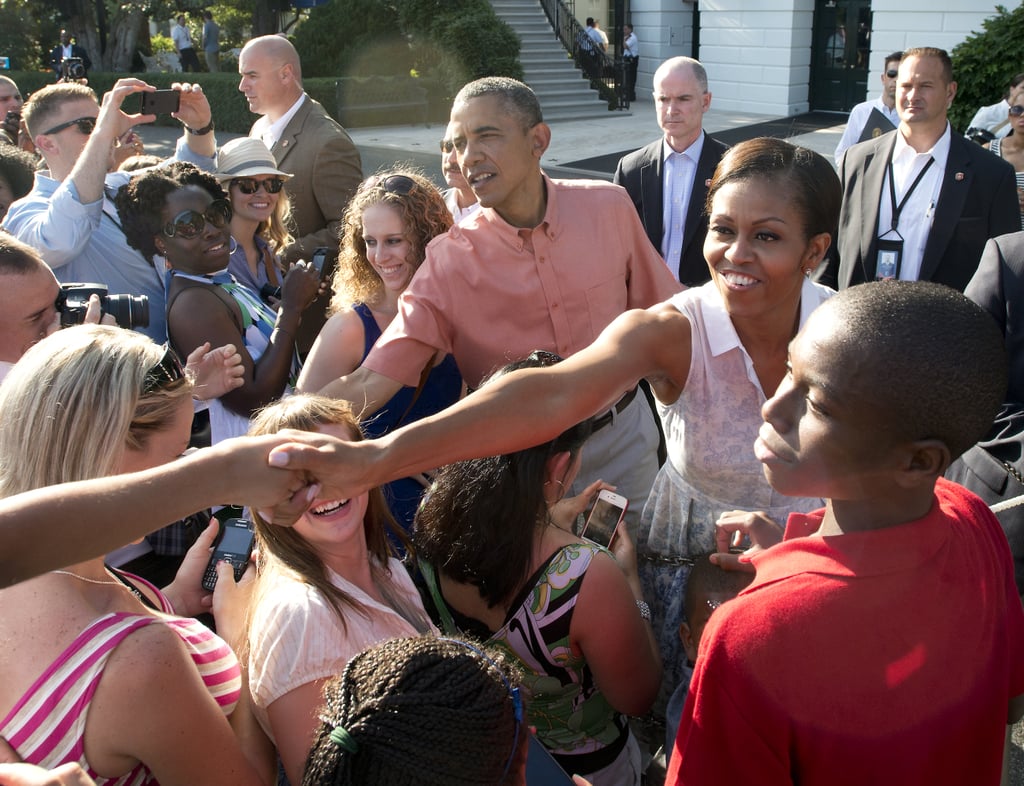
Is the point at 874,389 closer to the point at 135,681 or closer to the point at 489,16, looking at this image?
the point at 135,681

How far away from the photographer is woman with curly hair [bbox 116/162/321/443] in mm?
3539

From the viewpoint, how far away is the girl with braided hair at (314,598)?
75.6 inches

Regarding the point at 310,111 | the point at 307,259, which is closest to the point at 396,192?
the point at 307,259

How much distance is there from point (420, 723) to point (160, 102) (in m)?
4.95

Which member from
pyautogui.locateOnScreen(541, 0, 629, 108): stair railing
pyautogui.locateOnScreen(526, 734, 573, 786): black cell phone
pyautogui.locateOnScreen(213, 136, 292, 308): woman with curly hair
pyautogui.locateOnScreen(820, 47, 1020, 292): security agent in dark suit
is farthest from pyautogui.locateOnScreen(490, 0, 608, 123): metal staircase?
pyautogui.locateOnScreen(526, 734, 573, 786): black cell phone

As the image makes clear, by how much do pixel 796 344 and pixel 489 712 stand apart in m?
0.79

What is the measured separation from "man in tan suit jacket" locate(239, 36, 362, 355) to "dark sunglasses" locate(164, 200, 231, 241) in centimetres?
136

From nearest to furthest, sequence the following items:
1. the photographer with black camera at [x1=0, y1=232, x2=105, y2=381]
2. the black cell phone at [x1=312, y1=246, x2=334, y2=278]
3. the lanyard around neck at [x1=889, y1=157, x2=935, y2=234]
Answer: the photographer with black camera at [x1=0, y1=232, x2=105, y2=381] → the black cell phone at [x1=312, y1=246, x2=334, y2=278] → the lanyard around neck at [x1=889, y1=157, x2=935, y2=234]

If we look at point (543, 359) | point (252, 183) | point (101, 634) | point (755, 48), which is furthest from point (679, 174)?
point (755, 48)

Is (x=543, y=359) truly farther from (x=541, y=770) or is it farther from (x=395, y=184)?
(x=395, y=184)

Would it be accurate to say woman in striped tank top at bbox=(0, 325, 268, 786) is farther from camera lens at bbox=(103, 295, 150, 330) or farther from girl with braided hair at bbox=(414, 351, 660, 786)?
camera lens at bbox=(103, 295, 150, 330)

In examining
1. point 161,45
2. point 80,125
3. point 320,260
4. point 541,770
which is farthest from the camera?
point 161,45

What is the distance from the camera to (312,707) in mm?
1895

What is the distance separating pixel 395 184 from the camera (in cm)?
384
